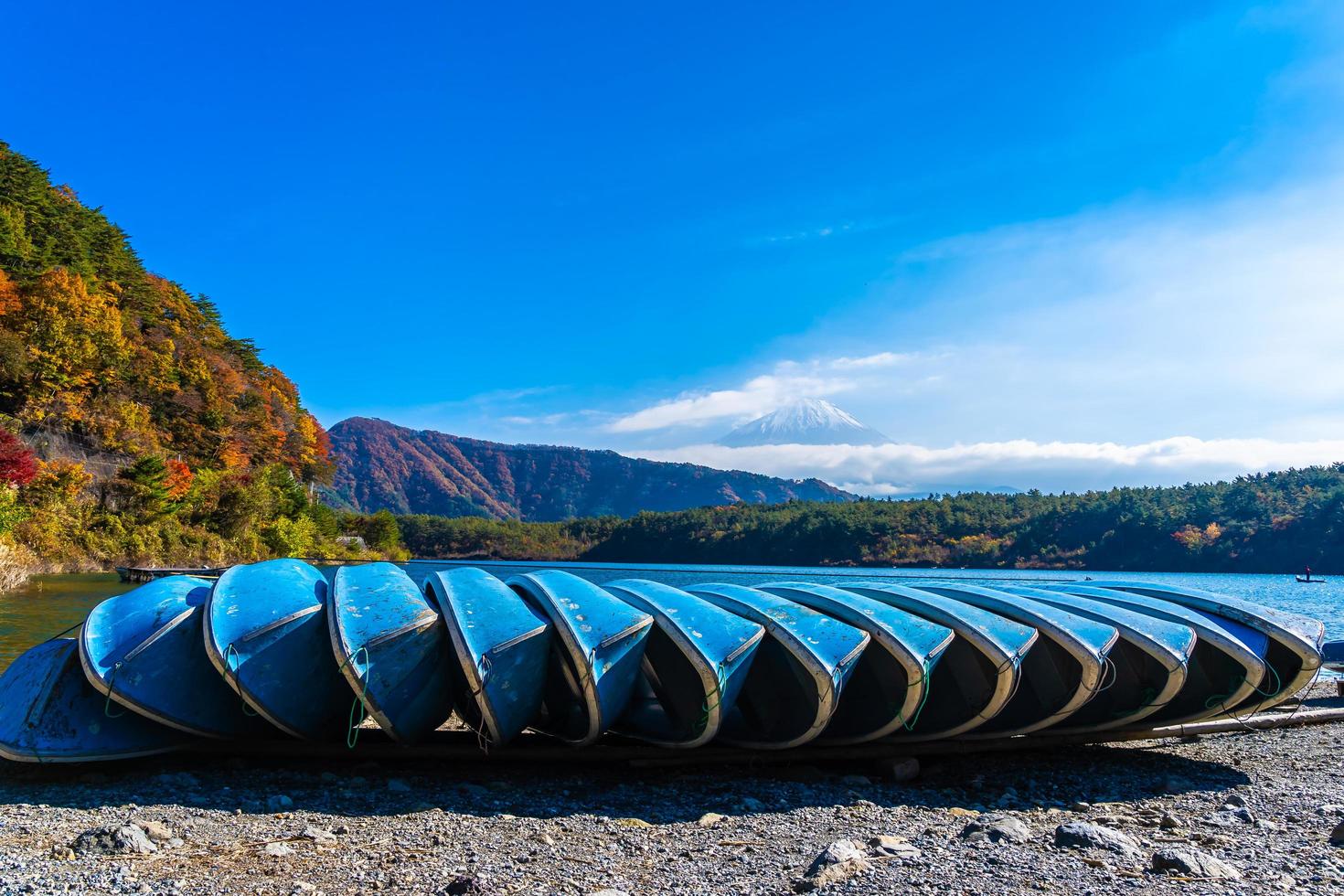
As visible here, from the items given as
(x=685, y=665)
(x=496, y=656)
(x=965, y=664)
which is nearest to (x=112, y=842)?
(x=496, y=656)

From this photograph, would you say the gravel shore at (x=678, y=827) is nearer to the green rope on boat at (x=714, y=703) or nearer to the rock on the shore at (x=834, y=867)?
the rock on the shore at (x=834, y=867)

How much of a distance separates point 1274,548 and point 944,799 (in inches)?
3667

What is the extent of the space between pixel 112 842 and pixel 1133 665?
846 cm

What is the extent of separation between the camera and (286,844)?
209 inches

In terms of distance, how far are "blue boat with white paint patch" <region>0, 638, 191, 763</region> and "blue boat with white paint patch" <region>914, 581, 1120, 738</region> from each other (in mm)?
7243

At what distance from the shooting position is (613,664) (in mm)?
6898

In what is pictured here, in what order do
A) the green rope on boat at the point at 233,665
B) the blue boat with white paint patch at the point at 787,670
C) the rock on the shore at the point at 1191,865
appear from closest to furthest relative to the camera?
1. the rock on the shore at the point at 1191,865
2. the green rope on boat at the point at 233,665
3. the blue boat with white paint patch at the point at 787,670

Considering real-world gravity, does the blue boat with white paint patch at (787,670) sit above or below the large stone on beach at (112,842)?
above

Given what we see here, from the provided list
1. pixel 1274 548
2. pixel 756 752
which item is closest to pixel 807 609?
pixel 756 752

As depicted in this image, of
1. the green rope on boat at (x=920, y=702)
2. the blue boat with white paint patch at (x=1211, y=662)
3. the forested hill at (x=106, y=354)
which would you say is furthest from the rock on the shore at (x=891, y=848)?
the forested hill at (x=106, y=354)

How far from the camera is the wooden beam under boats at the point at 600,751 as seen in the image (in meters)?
7.23

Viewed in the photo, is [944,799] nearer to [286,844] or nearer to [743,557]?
[286,844]

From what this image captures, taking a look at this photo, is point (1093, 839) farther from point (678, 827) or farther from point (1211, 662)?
point (1211, 662)

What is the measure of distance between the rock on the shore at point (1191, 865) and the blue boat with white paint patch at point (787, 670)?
246 cm
